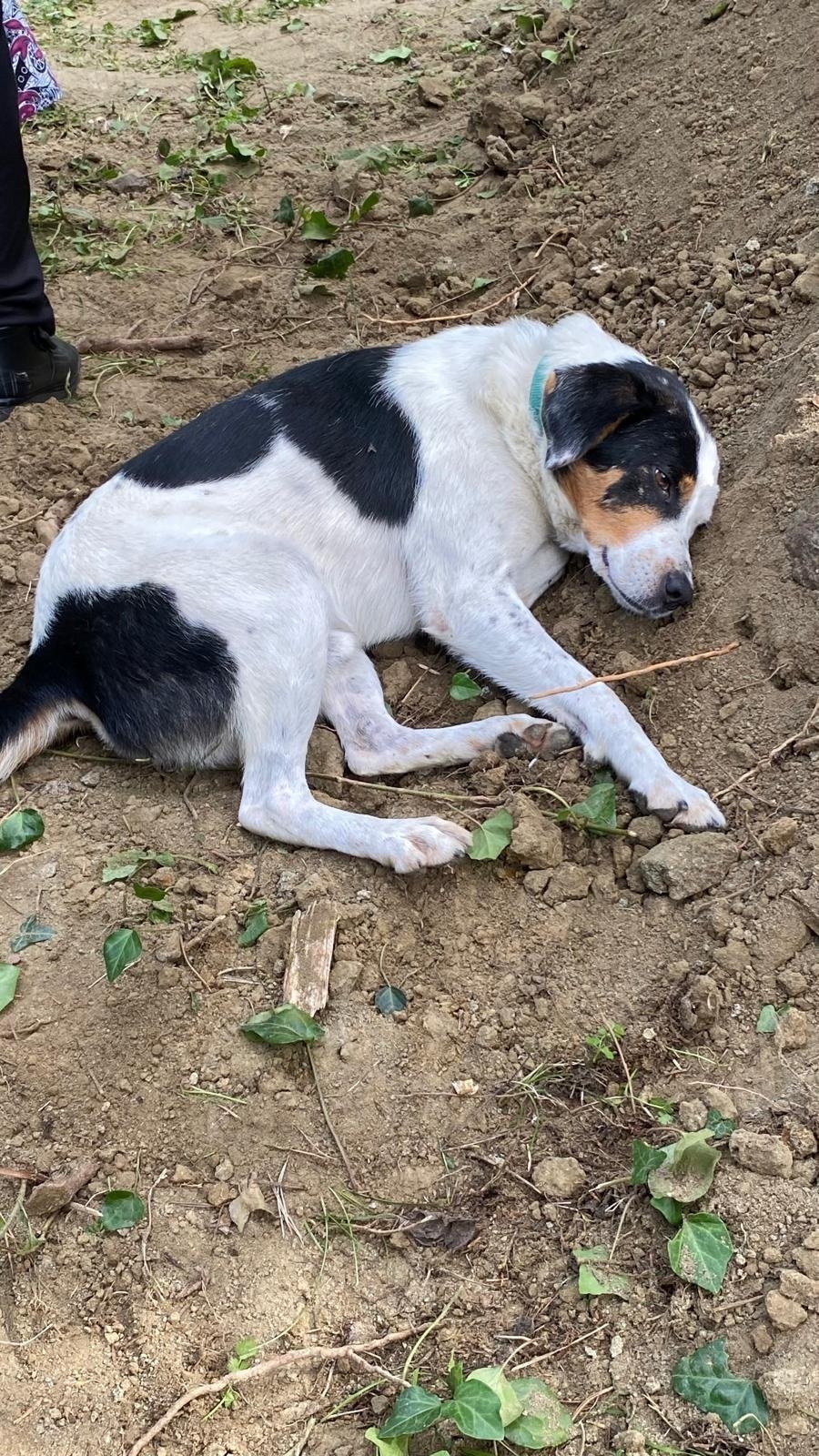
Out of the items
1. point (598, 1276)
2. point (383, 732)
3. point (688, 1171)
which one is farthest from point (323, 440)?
point (598, 1276)

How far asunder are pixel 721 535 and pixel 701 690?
26.2 inches

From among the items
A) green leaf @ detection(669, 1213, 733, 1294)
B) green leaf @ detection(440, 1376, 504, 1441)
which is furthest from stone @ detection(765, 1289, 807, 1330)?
green leaf @ detection(440, 1376, 504, 1441)

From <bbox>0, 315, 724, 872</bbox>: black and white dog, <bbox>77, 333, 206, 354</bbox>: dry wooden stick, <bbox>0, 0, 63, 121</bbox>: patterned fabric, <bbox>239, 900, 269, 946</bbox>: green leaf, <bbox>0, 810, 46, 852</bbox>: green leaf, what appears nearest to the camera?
<bbox>239, 900, 269, 946</bbox>: green leaf

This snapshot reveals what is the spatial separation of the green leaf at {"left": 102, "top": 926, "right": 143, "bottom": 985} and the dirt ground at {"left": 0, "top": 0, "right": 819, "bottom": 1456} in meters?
0.09

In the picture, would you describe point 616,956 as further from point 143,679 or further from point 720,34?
point 720,34

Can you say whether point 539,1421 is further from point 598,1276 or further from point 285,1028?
point 285,1028

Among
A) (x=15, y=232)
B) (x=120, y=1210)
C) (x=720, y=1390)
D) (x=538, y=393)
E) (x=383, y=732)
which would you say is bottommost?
(x=120, y=1210)

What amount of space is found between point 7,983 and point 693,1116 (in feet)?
6.19

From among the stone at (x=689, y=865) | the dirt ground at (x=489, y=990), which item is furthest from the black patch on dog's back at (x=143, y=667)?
the stone at (x=689, y=865)

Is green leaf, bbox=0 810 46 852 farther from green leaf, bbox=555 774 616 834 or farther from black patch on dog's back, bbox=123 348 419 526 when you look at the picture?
green leaf, bbox=555 774 616 834

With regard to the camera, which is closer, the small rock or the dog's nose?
the small rock

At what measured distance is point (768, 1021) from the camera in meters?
2.88

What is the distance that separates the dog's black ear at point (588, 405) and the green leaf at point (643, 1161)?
2.31 metres

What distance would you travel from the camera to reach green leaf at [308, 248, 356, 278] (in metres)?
6.04
